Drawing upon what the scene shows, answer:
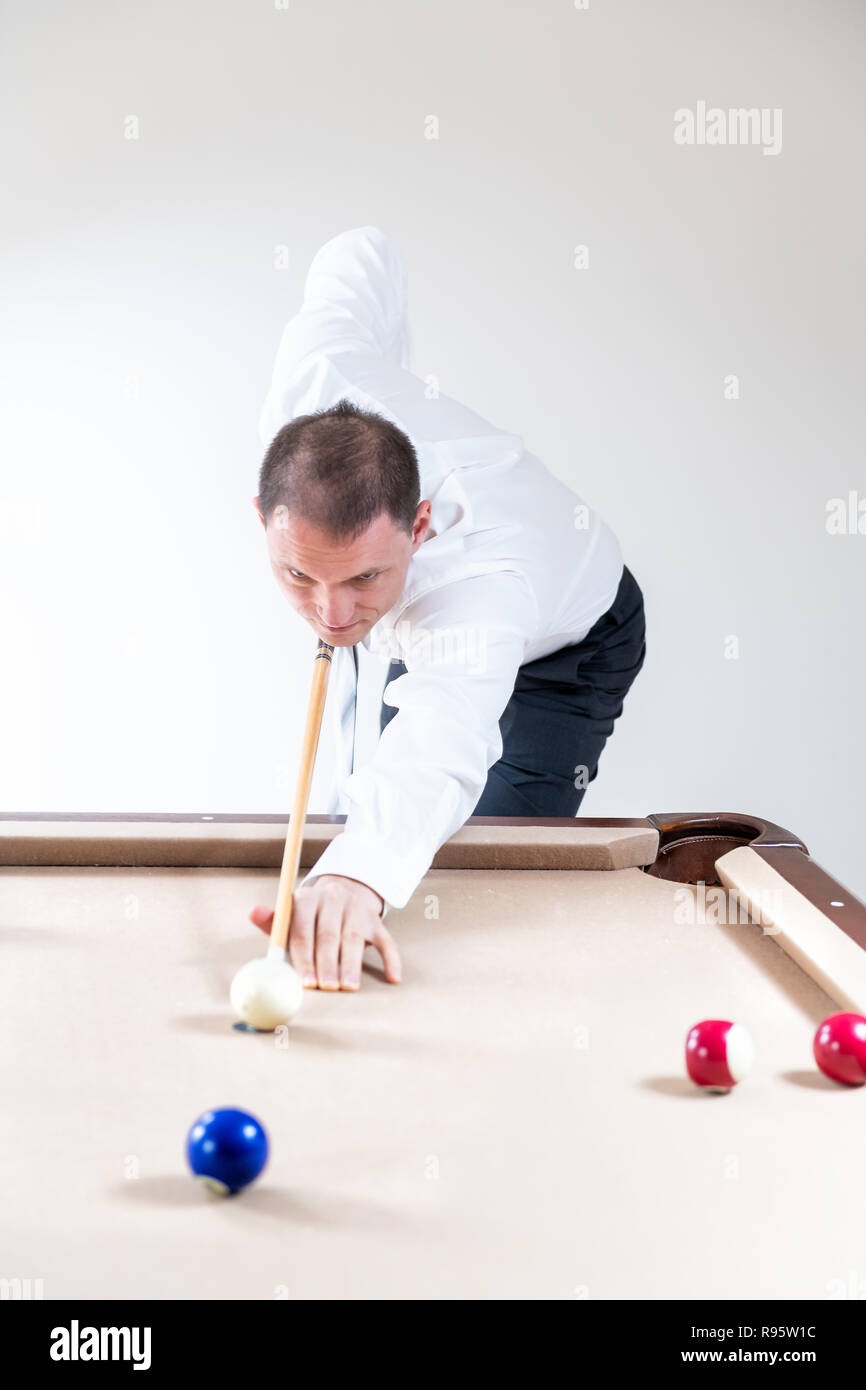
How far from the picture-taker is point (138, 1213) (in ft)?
3.20

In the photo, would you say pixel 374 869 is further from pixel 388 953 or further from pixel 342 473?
pixel 342 473

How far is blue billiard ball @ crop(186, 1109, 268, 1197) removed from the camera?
0.99 meters

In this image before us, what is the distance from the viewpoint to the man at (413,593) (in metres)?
1.75

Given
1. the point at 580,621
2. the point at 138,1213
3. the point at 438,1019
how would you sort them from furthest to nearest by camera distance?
the point at 580,621, the point at 438,1019, the point at 138,1213

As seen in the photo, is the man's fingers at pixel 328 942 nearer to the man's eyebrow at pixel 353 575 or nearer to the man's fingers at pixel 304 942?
the man's fingers at pixel 304 942

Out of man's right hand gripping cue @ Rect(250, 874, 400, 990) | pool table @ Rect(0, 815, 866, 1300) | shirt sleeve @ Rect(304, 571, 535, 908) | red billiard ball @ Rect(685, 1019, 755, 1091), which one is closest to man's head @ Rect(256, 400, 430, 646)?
shirt sleeve @ Rect(304, 571, 535, 908)

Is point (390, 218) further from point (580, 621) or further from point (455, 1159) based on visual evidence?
point (455, 1159)

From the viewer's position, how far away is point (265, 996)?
131cm

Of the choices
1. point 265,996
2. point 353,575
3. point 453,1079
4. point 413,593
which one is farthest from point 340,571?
point 453,1079

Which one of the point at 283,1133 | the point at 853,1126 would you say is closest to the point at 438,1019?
the point at 283,1133

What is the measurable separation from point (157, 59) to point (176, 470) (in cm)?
132

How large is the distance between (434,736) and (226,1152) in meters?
1.00

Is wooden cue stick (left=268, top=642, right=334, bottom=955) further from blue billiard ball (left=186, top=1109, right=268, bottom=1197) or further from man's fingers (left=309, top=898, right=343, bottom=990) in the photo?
blue billiard ball (left=186, top=1109, right=268, bottom=1197)
